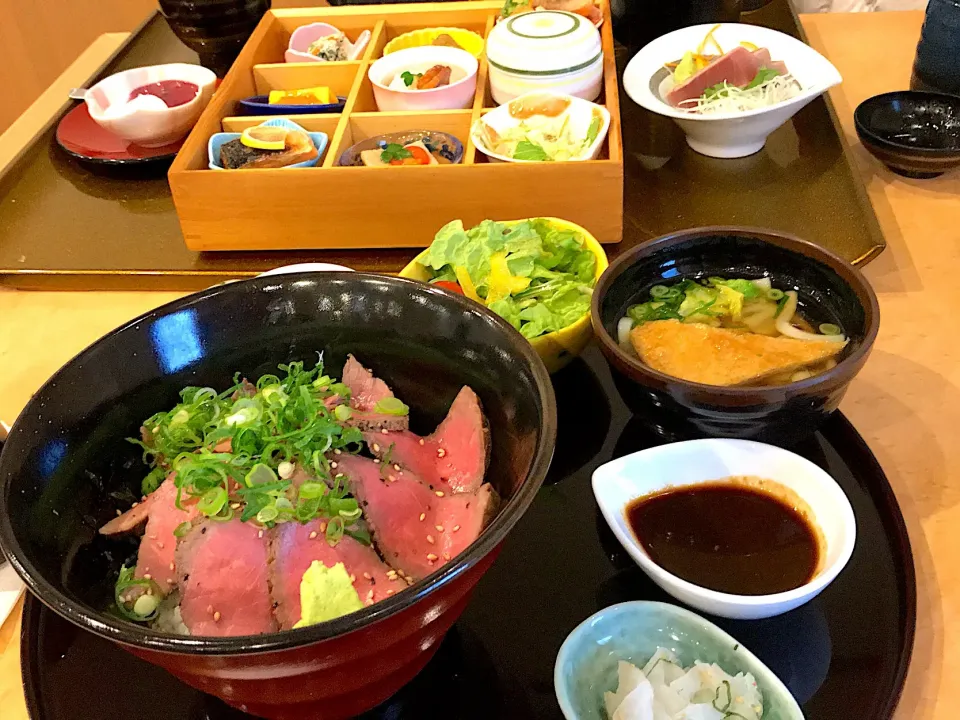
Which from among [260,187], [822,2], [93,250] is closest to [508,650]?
[260,187]

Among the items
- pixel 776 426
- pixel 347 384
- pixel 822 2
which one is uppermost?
pixel 347 384

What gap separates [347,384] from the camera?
1030mm

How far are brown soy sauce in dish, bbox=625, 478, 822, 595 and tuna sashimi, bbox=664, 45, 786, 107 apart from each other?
1155mm

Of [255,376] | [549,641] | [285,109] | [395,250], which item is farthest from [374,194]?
[549,641]

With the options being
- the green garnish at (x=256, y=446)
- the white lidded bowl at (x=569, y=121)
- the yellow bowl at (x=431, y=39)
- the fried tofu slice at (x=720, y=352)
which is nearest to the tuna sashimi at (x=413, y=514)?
the green garnish at (x=256, y=446)

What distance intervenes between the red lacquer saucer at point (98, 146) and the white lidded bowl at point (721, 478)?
4.72ft

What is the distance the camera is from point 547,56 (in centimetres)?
181

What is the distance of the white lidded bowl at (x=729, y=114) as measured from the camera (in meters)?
1.73

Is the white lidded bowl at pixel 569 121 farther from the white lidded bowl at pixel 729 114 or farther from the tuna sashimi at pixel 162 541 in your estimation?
the tuna sashimi at pixel 162 541

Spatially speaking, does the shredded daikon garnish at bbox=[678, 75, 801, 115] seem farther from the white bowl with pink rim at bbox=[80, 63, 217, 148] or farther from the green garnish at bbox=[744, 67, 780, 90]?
the white bowl with pink rim at bbox=[80, 63, 217, 148]

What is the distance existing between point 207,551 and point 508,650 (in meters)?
0.36

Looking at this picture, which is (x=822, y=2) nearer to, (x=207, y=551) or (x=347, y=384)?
(x=347, y=384)

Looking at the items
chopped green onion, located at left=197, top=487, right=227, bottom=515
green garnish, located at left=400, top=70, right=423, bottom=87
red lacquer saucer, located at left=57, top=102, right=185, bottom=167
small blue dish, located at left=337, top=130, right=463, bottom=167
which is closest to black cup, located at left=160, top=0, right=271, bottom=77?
red lacquer saucer, located at left=57, top=102, right=185, bottom=167

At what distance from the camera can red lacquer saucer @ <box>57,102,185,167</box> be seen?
1.92m
